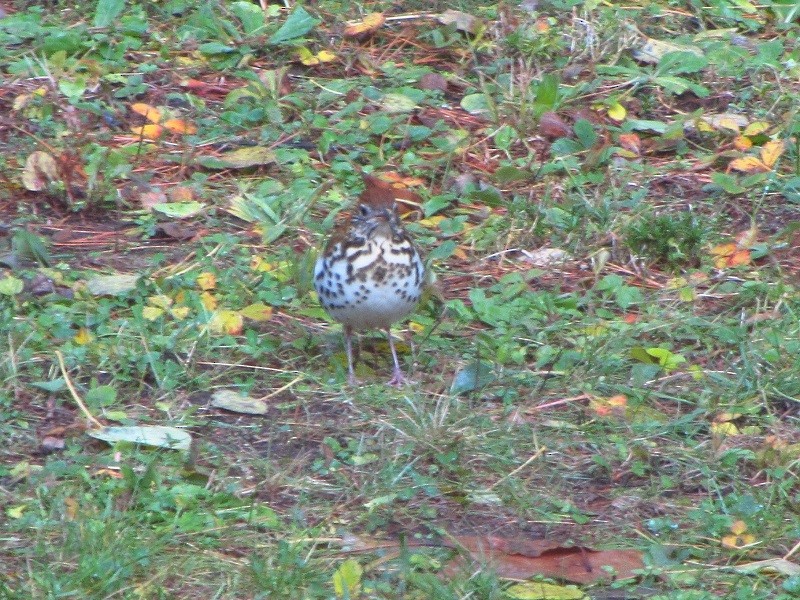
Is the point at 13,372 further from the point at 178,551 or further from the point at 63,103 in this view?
the point at 63,103

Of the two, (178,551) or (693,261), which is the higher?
(178,551)

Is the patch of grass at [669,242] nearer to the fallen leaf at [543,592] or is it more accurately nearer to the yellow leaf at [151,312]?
the yellow leaf at [151,312]

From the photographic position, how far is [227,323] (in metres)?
5.20

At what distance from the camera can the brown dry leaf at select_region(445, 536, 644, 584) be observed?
381cm

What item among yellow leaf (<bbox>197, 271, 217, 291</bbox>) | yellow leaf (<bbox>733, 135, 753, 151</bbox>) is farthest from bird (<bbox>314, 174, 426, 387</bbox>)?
yellow leaf (<bbox>733, 135, 753, 151</bbox>)

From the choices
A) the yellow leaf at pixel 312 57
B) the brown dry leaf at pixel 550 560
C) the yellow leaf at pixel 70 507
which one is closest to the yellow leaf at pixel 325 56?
the yellow leaf at pixel 312 57

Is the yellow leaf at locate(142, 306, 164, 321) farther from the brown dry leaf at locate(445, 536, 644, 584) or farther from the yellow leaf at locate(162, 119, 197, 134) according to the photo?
the brown dry leaf at locate(445, 536, 644, 584)

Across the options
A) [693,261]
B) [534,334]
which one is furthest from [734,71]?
[534,334]

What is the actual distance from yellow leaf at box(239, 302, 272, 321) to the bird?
30 cm

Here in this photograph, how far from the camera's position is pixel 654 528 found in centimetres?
407

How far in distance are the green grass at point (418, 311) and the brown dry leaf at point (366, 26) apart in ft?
0.18

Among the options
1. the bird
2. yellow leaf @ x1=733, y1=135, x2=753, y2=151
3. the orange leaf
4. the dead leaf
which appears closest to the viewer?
the bird

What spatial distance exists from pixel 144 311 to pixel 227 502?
4.24 feet

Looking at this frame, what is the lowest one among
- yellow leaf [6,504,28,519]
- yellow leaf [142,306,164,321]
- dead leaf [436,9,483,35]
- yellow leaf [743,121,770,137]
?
yellow leaf [743,121,770,137]
